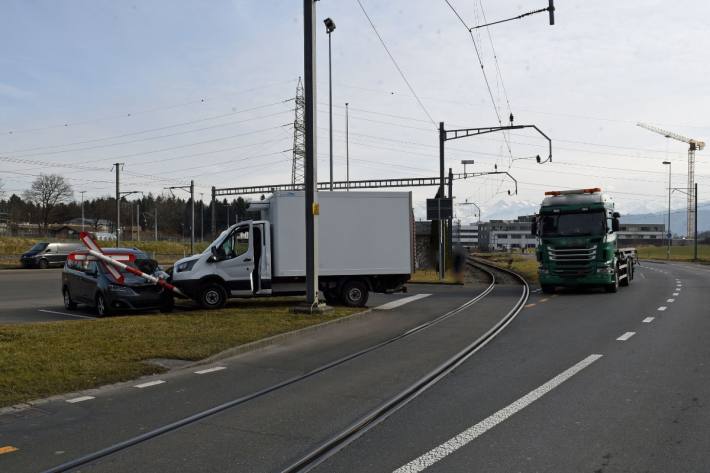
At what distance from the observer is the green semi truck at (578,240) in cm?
2012

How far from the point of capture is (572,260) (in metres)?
20.4

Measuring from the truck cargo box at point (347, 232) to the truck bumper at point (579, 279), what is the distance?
20.5ft

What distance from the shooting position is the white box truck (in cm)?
1589

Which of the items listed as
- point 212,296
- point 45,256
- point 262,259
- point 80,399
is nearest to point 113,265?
point 212,296

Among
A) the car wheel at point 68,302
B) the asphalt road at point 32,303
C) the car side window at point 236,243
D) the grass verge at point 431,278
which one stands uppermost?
the car side window at point 236,243

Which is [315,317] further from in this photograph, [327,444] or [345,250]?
[327,444]

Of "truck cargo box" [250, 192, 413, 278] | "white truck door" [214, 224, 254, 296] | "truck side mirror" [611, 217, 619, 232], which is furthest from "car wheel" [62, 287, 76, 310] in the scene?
"truck side mirror" [611, 217, 619, 232]

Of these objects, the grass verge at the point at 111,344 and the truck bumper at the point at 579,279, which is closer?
the grass verge at the point at 111,344

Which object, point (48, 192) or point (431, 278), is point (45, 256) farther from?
point (48, 192)

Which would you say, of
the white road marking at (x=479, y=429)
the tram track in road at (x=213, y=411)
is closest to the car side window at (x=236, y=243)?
the tram track in road at (x=213, y=411)

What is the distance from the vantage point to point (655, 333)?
1139cm

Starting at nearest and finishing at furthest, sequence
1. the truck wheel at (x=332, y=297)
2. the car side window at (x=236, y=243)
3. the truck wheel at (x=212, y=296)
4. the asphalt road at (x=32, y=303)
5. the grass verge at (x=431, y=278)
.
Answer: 1. the asphalt road at (x=32, y=303)
2. the truck wheel at (x=212, y=296)
3. the car side window at (x=236, y=243)
4. the truck wheel at (x=332, y=297)
5. the grass verge at (x=431, y=278)

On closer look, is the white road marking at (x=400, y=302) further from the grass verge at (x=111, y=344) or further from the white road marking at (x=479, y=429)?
the white road marking at (x=479, y=429)

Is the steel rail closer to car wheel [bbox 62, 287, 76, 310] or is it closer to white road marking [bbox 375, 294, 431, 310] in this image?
white road marking [bbox 375, 294, 431, 310]
